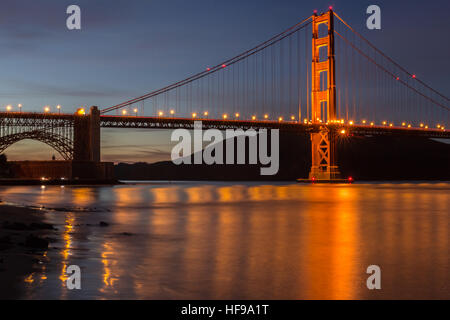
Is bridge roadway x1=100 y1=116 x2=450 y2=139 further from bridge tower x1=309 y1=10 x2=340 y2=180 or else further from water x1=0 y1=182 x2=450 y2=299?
water x1=0 y1=182 x2=450 y2=299

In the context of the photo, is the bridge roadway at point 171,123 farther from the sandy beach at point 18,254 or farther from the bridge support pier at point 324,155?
the sandy beach at point 18,254

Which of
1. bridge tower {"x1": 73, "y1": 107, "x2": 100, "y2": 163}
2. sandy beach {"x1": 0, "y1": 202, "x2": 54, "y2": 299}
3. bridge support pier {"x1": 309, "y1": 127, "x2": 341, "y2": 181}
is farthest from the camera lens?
bridge support pier {"x1": 309, "y1": 127, "x2": 341, "y2": 181}

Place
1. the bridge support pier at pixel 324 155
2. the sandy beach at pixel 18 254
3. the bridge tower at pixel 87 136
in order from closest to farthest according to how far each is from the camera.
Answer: the sandy beach at pixel 18 254 → the bridge tower at pixel 87 136 → the bridge support pier at pixel 324 155

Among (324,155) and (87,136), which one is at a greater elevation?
(87,136)

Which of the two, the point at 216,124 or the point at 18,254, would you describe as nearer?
the point at 18,254

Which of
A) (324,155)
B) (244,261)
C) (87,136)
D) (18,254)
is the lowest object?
(244,261)

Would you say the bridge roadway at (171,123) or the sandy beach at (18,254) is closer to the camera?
the sandy beach at (18,254)

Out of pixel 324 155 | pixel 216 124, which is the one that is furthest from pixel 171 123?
pixel 324 155

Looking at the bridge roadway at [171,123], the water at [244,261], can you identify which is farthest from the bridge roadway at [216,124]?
the water at [244,261]

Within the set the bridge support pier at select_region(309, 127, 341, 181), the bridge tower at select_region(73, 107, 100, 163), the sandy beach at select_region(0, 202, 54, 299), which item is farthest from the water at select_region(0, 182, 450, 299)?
the bridge support pier at select_region(309, 127, 341, 181)

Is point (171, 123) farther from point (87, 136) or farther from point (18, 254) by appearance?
point (18, 254)

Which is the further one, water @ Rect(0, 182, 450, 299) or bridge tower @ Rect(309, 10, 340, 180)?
bridge tower @ Rect(309, 10, 340, 180)
